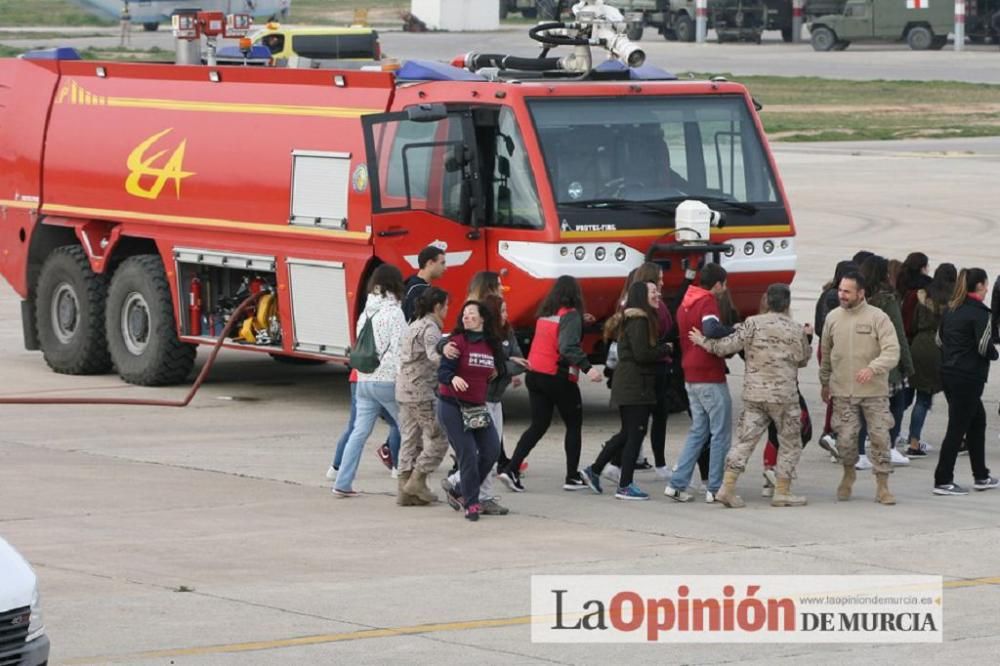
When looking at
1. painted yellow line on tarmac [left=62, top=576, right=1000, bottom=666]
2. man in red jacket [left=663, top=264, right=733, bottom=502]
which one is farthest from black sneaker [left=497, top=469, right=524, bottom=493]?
painted yellow line on tarmac [left=62, top=576, right=1000, bottom=666]

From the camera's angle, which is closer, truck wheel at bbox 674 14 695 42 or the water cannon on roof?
the water cannon on roof

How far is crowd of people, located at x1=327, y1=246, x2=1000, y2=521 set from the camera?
13023 millimetres

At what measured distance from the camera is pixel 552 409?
45.5 feet

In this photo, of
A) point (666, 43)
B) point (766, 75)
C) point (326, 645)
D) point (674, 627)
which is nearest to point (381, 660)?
point (326, 645)

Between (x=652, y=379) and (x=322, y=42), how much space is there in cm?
1595

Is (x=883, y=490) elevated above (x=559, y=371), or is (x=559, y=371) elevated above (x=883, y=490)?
(x=559, y=371)

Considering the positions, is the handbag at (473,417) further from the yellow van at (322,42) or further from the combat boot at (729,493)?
the yellow van at (322,42)

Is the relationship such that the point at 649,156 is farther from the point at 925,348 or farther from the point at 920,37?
the point at 920,37

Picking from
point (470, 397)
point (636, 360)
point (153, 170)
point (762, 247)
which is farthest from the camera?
point (153, 170)

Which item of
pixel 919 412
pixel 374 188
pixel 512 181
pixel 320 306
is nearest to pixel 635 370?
pixel 919 412

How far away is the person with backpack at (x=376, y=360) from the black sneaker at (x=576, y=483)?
1.33 meters

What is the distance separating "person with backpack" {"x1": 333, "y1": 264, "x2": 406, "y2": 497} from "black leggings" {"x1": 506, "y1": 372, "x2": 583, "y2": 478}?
3.13 ft

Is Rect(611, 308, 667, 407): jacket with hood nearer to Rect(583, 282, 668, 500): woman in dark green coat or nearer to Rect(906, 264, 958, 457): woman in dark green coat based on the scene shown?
Rect(583, 282, 668, 500): woman in dark green coat

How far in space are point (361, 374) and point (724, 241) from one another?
412 centimetres
